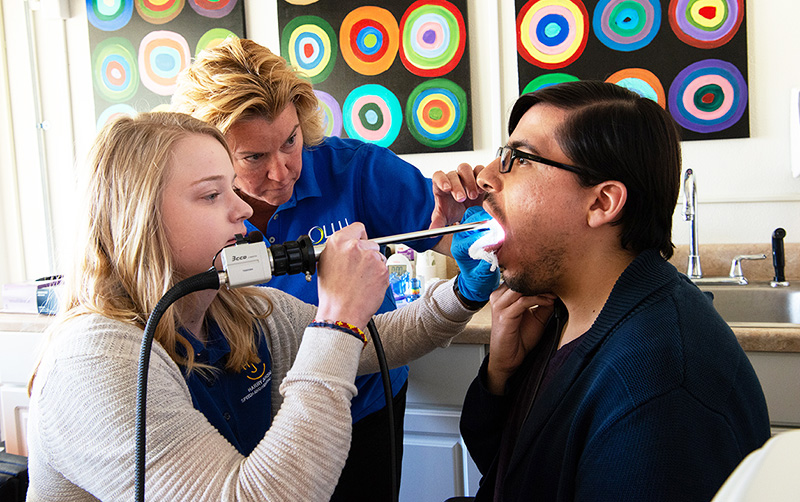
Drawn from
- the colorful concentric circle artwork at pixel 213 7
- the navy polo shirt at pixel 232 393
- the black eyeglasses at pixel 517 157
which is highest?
the colorful concentric circle artwork at pixel 213 7

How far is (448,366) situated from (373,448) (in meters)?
0.36

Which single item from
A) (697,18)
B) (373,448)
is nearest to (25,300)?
(373,448)

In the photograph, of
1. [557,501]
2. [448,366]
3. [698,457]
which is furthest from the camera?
[448,366]

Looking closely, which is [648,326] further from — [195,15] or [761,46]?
[195,15]

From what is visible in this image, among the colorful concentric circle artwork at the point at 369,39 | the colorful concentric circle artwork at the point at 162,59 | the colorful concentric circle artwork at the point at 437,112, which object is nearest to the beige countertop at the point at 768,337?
the colorful concentric circle artwork at the point at 437,112

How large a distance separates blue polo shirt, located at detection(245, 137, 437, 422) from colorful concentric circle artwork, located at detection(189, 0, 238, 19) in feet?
4.40

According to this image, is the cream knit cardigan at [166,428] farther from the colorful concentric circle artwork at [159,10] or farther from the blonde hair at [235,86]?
the colorful concentric circle artwork at [159,10]

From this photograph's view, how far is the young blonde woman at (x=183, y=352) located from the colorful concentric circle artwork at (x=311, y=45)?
1570 millimetres


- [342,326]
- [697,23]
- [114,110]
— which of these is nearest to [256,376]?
[342,326]

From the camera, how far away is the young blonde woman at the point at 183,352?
0.81 metres

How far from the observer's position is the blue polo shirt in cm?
158

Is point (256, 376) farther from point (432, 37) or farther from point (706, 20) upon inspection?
point (706, 20)

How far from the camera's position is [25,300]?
2.30 m

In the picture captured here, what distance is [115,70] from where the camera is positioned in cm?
281
